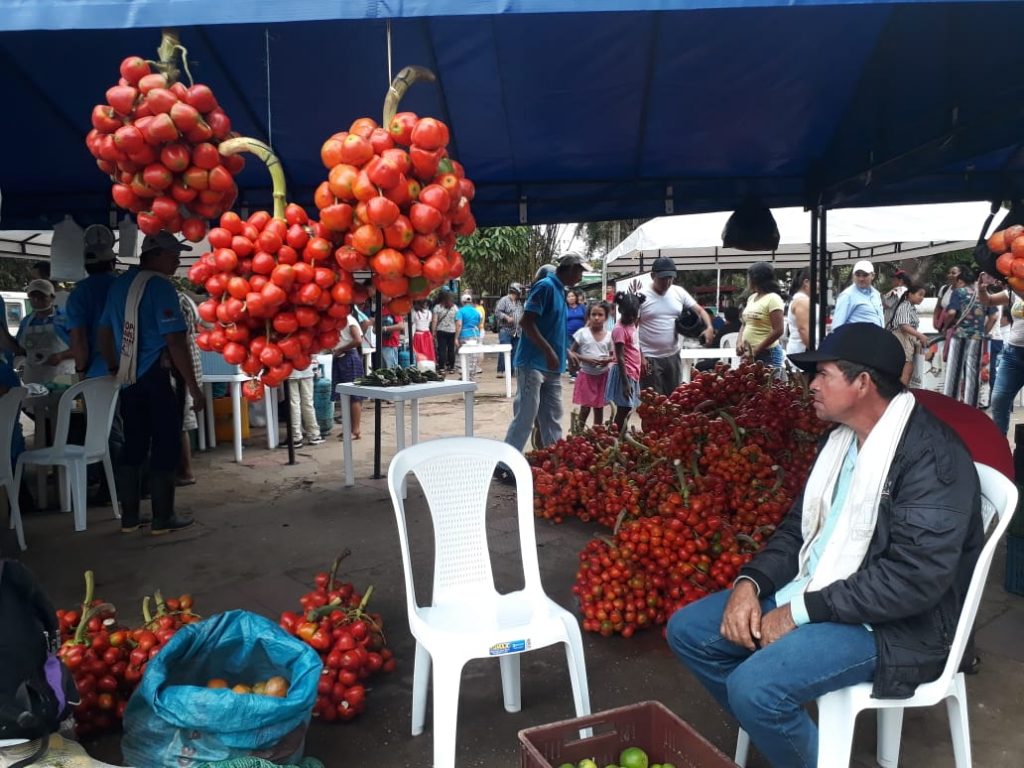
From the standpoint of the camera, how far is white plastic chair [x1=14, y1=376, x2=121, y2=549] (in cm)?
473

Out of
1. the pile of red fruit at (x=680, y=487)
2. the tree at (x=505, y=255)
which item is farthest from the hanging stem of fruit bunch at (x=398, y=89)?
the tree at (x=505, y=255)

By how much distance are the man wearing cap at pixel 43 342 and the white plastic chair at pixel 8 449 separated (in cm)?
213

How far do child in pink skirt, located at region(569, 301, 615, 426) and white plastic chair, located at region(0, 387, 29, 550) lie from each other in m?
4.53

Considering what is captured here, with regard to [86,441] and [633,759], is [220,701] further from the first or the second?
[86,441]

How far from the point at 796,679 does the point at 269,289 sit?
162 cm

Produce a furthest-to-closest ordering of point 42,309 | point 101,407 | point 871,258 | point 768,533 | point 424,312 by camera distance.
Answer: point 871,258
point 424,312
point 42,309
point 101,407
point 768,533

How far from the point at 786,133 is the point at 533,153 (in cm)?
150

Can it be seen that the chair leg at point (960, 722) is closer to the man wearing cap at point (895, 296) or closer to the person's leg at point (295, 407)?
the person's leg at point (295, 407)

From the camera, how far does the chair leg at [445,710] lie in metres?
2.13

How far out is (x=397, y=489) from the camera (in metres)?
2.55

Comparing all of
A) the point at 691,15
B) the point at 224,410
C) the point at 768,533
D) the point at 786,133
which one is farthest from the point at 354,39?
the point at 224,410

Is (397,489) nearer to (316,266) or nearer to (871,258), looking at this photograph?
(316,266)

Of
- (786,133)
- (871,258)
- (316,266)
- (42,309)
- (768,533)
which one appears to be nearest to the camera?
(316,266)

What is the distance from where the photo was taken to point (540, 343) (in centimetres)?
558
